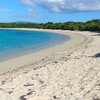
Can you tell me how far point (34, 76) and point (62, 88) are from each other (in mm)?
2745

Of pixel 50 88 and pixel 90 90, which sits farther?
pixel 50 88

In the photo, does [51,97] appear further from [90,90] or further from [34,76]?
[34,76]

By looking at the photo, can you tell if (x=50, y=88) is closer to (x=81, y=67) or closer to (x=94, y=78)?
(x=94, y=78)

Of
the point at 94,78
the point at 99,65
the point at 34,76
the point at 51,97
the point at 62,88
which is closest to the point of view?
the point at 51,97

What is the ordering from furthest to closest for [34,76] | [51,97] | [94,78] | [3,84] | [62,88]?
[34,76] < [3,84] < [94,78] < [62,88] < [51,97]

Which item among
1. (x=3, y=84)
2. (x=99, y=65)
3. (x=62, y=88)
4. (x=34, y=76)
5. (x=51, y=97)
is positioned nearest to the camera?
(x=51, y=97)

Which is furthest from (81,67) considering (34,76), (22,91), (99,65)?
(22,91)

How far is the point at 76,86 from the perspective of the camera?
9.31 m

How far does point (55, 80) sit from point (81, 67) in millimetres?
2660

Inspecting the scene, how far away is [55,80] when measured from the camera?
10.5 metres

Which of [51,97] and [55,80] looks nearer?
[51,97]

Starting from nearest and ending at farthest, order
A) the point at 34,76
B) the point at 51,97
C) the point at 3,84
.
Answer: the point at 51,97
the point at 3,84
the point at 34,76

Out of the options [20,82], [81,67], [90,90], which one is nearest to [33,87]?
[20,82]

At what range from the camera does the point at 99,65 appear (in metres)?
12.8
